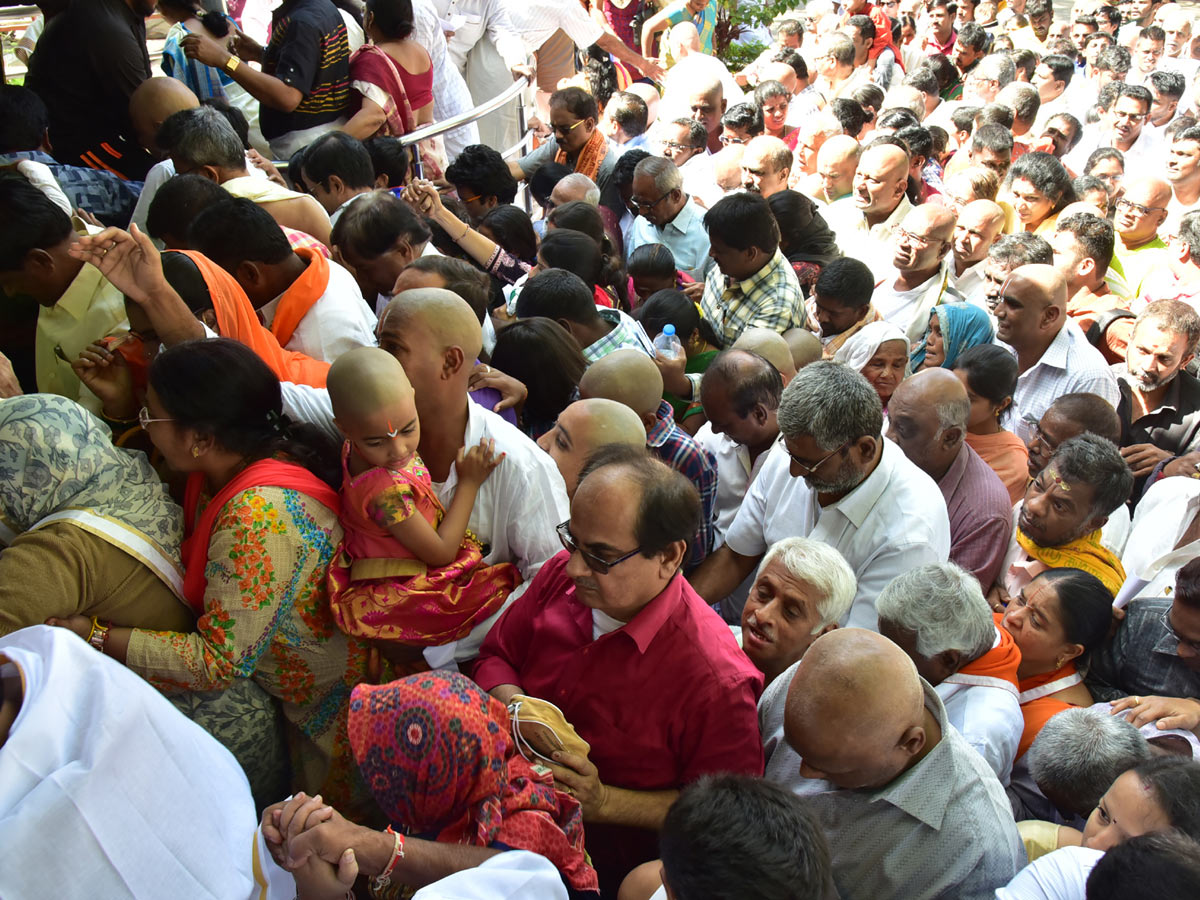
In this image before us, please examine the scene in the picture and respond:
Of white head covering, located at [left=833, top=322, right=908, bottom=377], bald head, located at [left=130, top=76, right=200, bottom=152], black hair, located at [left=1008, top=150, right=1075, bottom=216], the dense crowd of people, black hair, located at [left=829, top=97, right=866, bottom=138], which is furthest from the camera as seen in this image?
black hair, located at [left=829, top=97, right=866, bottom=138]

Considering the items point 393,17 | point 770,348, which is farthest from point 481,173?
point 770,348

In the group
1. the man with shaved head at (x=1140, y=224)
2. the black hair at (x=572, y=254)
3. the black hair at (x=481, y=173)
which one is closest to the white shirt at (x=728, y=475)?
the black hair at (x=572, y=254)

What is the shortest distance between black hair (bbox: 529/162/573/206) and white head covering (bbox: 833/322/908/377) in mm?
2626

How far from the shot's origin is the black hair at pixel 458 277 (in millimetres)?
3133

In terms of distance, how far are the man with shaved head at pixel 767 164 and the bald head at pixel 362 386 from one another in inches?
183

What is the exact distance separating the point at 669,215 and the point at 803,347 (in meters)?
1.80

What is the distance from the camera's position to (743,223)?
4.52 metres

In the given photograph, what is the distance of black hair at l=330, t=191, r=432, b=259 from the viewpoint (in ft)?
10.8

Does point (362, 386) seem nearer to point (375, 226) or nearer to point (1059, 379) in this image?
point (375, 226)

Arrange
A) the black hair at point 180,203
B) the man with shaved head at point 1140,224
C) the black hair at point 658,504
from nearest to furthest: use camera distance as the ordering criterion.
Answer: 1. the black hair at point 658,504
2. the black hair at point 180,203
3. the man with shaved head at point 1140,224

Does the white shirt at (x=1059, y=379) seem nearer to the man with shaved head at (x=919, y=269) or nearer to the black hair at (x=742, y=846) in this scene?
the man with shaved head at (x=919, y=269)

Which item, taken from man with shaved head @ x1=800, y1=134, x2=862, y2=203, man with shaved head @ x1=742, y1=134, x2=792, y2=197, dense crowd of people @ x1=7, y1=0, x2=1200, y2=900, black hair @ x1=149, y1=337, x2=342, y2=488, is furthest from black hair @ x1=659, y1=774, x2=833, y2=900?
man with shaved head @ x1=800, y1=134, x2=862, y2=203

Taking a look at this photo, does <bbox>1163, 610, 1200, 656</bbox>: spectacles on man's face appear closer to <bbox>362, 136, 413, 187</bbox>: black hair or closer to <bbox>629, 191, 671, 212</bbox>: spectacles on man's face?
<bbox>629, 191, 671, 212</bbox>: spectacles on man's face

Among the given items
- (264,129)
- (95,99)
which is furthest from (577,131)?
(95,99)
